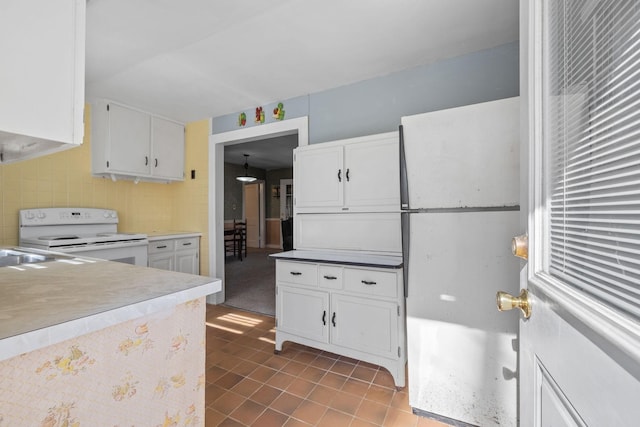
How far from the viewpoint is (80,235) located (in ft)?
9.68

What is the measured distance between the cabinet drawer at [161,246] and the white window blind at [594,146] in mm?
3528

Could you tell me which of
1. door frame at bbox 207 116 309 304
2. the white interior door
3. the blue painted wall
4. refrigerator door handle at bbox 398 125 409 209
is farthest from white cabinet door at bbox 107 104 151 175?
the white interior door

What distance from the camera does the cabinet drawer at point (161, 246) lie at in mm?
3189

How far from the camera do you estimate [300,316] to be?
2.25 meters

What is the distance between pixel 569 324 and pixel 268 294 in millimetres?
3741

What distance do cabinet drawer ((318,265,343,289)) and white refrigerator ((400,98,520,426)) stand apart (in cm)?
57

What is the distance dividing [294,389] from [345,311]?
60cm

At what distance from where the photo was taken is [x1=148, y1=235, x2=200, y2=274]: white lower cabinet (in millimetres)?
3215

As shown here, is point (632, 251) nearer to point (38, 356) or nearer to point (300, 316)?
point (38, 356)

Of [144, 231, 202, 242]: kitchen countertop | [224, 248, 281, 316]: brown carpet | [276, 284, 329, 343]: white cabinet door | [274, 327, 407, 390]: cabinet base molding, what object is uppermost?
[144, 231, 202, 242]: kitchen countertop

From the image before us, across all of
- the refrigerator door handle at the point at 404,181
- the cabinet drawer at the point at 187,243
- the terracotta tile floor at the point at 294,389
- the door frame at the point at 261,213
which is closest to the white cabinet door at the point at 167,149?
the cabinet drawer at the point at 187,243

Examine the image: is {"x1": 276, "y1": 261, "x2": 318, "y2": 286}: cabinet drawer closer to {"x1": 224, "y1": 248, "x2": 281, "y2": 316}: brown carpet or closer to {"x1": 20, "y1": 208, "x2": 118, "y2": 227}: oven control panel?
{"x1": 224, "y1": 248, "x2": 281, "y2": 316}: brown carpet

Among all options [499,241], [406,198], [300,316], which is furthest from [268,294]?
[499,241]

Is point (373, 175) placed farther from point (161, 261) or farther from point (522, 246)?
point (161, 261)
